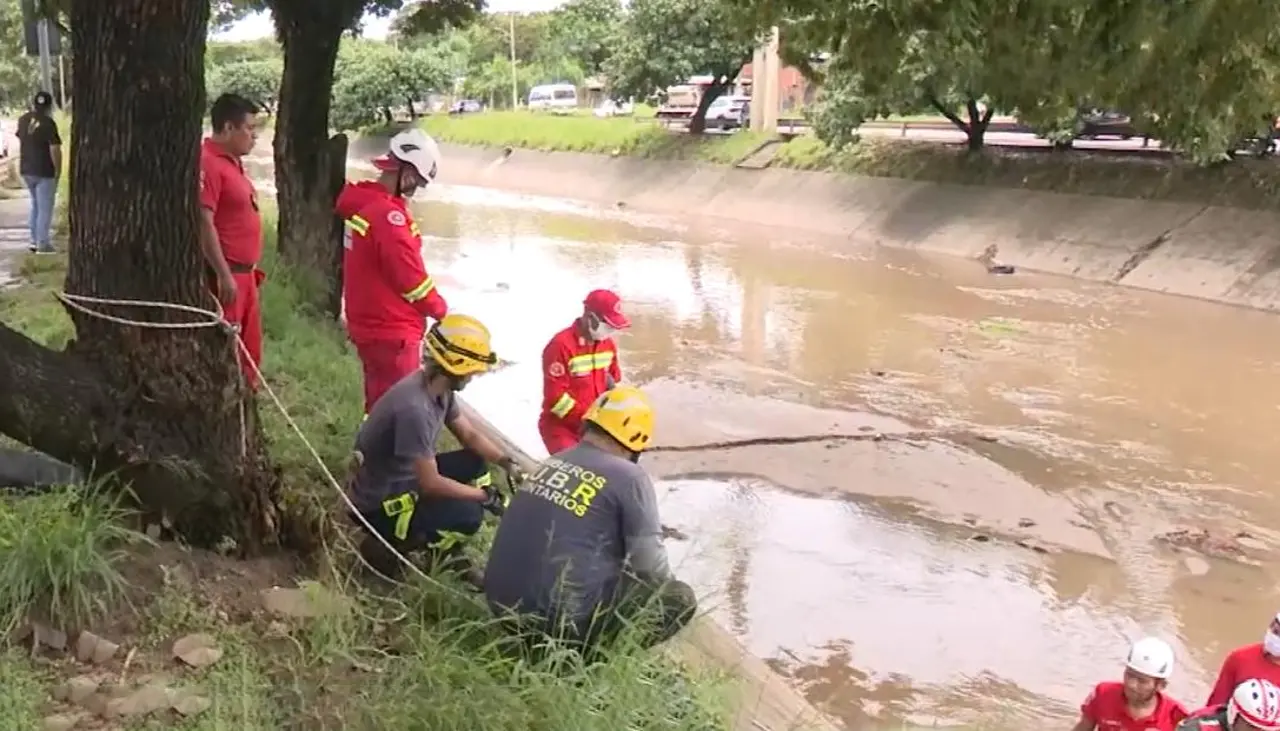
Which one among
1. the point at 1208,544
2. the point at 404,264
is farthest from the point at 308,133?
the point at 1208,544

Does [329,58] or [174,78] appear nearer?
[174,78]

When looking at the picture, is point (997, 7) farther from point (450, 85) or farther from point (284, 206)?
point (450, 85)

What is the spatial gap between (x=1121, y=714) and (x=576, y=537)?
2.25 meters

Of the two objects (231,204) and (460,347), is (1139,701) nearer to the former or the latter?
(460,347)

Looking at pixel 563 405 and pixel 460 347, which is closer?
pixel 460 347

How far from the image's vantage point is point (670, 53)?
3591cm

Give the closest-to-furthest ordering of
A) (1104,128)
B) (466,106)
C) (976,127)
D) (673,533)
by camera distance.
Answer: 1. (673,533)
2. (976,127)
3. (1104,128)
4. (466,106)

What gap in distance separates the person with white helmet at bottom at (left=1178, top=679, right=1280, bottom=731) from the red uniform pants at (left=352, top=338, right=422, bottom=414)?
3.53 metres

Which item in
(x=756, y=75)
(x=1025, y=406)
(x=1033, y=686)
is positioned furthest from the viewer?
(x=756, y=75)

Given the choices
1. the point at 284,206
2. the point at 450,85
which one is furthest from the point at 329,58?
the point at 450,85

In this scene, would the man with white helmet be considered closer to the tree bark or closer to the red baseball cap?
the red baseball cap

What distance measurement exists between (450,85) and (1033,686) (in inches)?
2033

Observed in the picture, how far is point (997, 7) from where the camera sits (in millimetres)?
6426

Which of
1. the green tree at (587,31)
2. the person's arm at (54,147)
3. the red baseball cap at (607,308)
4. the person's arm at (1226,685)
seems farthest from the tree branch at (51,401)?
the green tree at (587,31)
